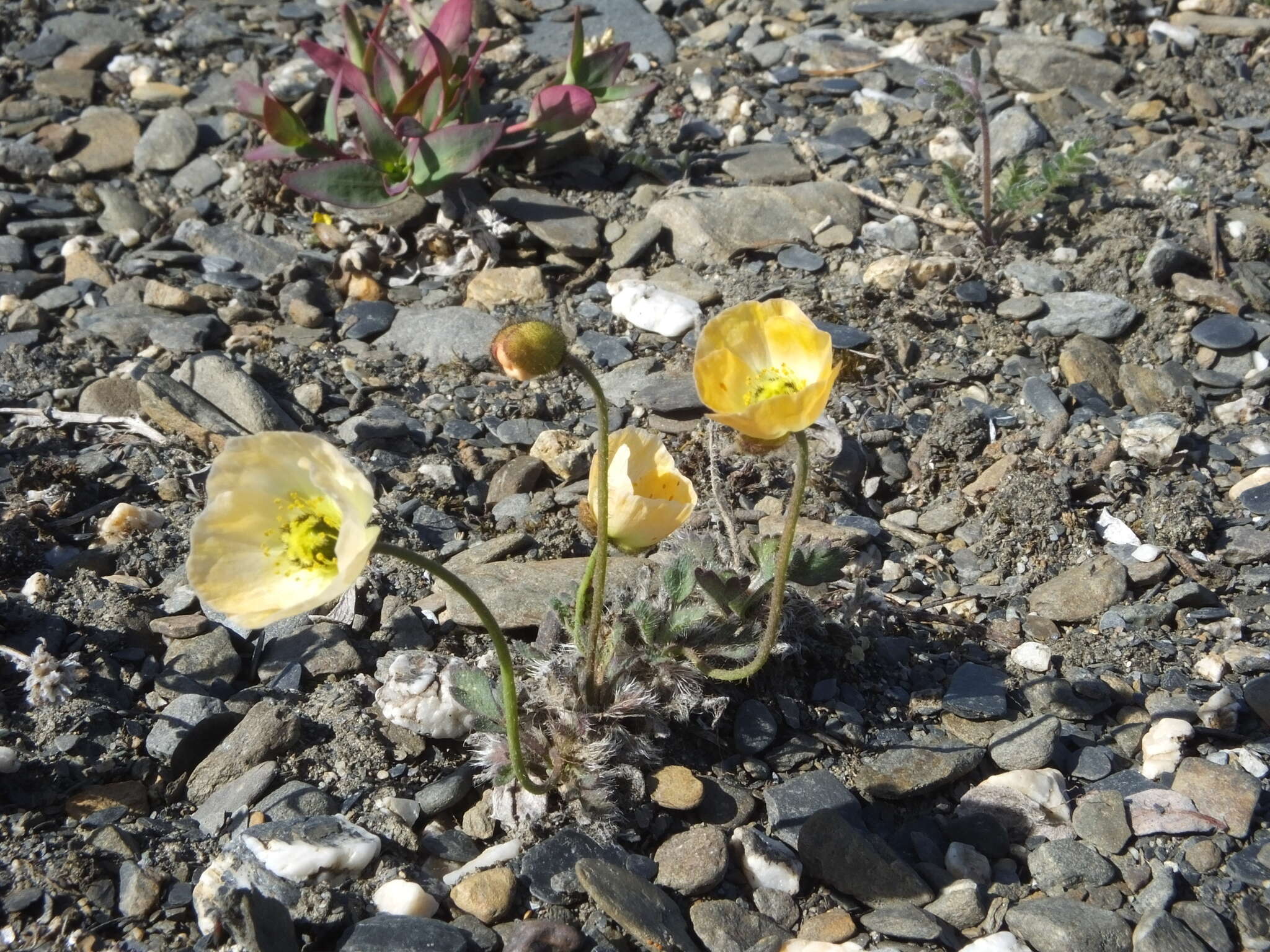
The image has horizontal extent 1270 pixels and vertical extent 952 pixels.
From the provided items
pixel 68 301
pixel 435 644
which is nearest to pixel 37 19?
pixel 68 301

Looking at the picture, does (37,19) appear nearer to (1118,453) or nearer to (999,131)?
(999,131)

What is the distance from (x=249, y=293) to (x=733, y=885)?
2890 millimetres

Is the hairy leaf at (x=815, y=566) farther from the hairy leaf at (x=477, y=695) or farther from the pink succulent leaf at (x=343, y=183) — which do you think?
the pink succulent leaf at (x=343, y=183)

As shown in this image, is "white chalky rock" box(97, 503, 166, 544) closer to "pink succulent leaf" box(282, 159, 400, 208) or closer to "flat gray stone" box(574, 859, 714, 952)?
"pink succulent leaf" box(282, 159, 400, 208)

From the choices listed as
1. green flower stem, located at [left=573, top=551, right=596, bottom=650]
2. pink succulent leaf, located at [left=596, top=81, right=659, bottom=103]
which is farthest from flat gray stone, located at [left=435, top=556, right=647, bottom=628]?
pink succulent leaf, located at [left=596, top=81, right=659, bottom=103]

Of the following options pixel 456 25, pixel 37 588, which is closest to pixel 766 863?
A: pixel 37 588

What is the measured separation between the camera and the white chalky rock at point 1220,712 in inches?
103

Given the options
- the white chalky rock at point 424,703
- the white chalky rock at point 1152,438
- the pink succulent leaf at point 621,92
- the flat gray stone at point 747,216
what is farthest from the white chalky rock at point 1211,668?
the pink succulent leaf at point 621,92

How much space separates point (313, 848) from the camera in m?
2.24

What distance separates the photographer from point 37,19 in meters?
5.55

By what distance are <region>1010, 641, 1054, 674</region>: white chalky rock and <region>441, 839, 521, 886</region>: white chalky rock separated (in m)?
1.32

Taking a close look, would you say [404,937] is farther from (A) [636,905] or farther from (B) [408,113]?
(B) [408,113]

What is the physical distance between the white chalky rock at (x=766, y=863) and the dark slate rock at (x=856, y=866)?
4 cm

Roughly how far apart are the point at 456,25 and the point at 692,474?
2.24 metres
